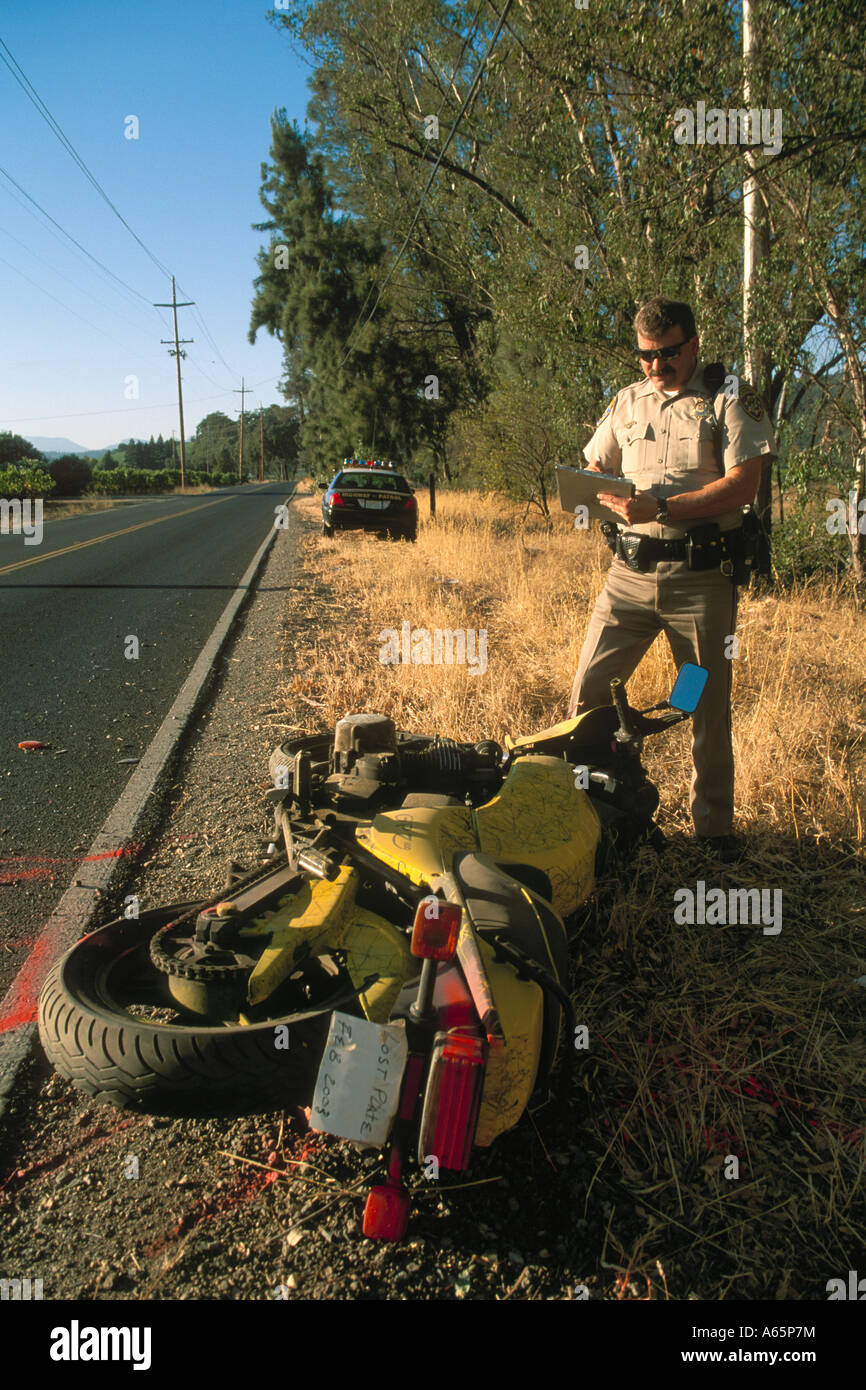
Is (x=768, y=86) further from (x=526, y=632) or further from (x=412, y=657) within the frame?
(x=412, y=657)

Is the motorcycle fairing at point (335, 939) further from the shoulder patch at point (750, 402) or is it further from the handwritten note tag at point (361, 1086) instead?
the shoulder patch at point (750, 402)

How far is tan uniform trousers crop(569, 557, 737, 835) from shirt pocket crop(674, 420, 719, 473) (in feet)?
1.31

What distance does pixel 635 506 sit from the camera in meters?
3.16

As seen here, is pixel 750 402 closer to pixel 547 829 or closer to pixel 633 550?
pixel 633 550

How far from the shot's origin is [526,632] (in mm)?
7227

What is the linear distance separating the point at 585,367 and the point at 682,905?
28.5 feet

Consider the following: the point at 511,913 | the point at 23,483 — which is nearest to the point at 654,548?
the point at 511,913

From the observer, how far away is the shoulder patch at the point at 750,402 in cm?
323

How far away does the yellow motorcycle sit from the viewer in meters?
1.60

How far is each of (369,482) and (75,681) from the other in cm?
1111
